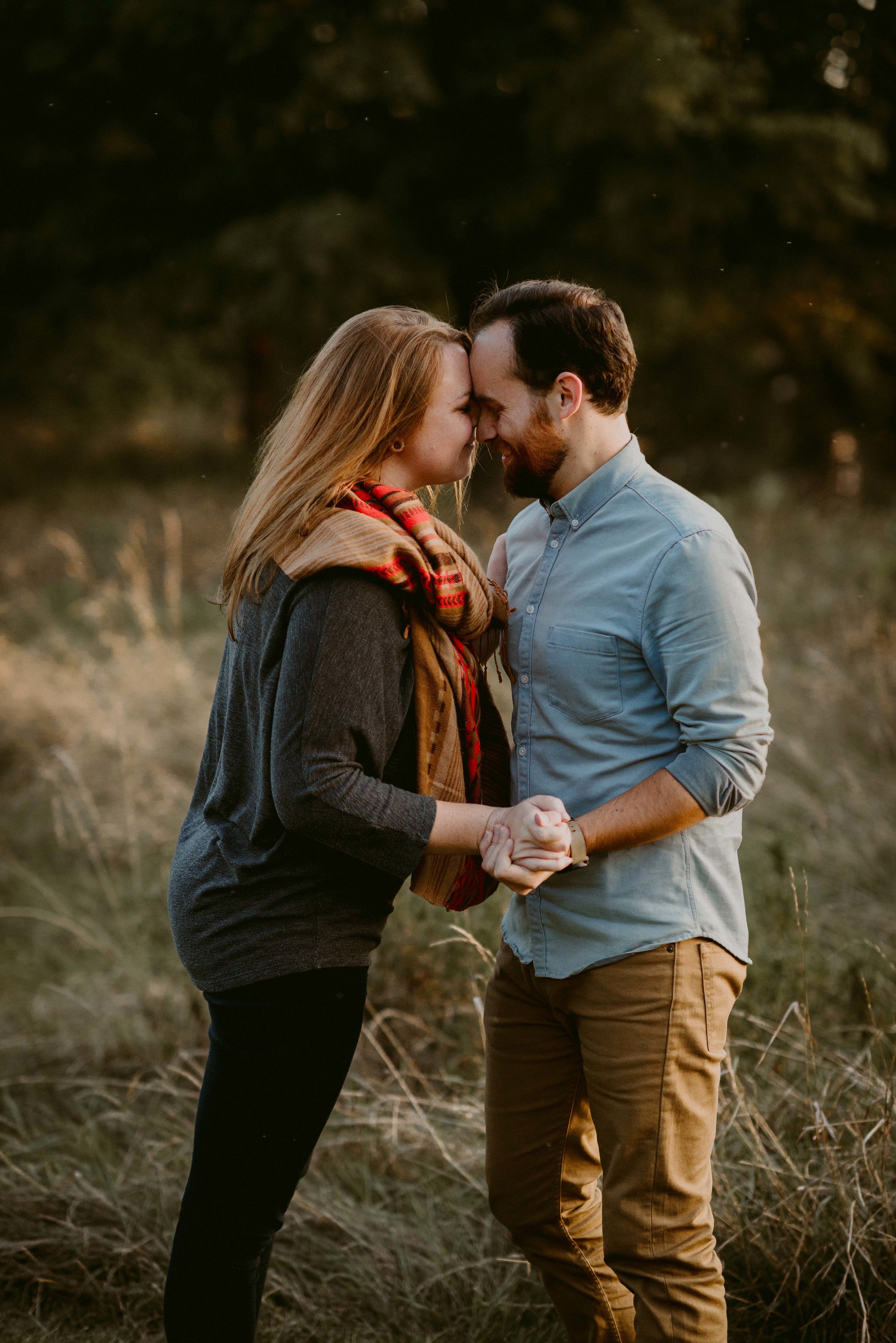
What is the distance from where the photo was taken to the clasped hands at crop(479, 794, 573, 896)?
72.4 inches

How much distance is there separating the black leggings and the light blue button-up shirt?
0.42 meters

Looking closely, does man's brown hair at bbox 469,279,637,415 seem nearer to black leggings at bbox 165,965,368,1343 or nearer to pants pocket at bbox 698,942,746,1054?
pants pocket at bbox 698,942,746,1054

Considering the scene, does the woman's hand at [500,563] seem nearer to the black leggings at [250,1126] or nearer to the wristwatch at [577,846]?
the wristwatch at [577,846]

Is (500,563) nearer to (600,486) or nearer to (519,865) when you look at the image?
(600,486)

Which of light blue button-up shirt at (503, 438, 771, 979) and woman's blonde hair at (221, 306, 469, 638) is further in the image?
woman's blonde hair at (221, 306, 469, 638)

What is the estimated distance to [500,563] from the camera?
2459mm

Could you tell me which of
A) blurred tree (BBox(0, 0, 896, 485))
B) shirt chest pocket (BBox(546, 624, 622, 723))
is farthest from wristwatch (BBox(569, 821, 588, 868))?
blurred tree (BBox(0, 0, 896, 485))

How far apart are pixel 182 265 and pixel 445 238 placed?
2.68 m

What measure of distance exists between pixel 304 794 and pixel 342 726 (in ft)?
0.43

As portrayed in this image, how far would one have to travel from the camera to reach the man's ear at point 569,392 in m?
2.04

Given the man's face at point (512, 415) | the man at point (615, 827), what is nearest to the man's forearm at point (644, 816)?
the man at point (615, 827)

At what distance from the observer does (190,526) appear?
444 inches

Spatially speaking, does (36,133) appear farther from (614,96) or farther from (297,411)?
(297,411)

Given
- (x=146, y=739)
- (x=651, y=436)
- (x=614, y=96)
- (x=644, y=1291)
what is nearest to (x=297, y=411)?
(x=644, y=1291)
